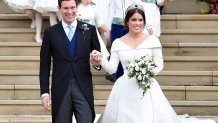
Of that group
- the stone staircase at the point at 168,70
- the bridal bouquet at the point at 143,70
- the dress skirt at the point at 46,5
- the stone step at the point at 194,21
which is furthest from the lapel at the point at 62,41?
the stone step at the point at 194,21

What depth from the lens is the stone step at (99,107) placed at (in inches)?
370

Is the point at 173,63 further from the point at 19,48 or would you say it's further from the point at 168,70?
the point at 19,48

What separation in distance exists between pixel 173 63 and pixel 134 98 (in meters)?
3.48

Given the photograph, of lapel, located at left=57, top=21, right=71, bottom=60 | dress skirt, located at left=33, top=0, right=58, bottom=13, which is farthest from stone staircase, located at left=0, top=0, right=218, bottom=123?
lapel, located at left=57, top=21, right=71, bottom=60

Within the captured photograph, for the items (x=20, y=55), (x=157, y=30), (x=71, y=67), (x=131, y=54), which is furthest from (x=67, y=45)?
(x=20, y=55)

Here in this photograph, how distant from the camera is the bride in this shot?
6.80 meters

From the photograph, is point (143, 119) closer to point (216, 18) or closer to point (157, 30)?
point (157, 30)

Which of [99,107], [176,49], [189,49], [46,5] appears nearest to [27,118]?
[99,107]

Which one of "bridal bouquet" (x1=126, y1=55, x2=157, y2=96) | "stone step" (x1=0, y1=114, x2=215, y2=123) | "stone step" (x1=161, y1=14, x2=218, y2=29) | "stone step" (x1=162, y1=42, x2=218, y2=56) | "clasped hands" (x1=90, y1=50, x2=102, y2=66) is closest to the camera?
"clasped hands" (x1=90, y1=50, x2=102, y2=66)

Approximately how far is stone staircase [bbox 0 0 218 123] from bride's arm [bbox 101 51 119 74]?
7.76 feet

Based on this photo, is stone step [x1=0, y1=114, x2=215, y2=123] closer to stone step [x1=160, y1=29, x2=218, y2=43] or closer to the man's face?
stone step [x1=160, y1=29, x2=218, y2=43]

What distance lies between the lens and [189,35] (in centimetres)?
1091

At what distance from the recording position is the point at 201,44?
10.6 meters

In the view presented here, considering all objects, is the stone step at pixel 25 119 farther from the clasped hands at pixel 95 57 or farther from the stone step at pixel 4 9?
the stone step at pixel 4 9
